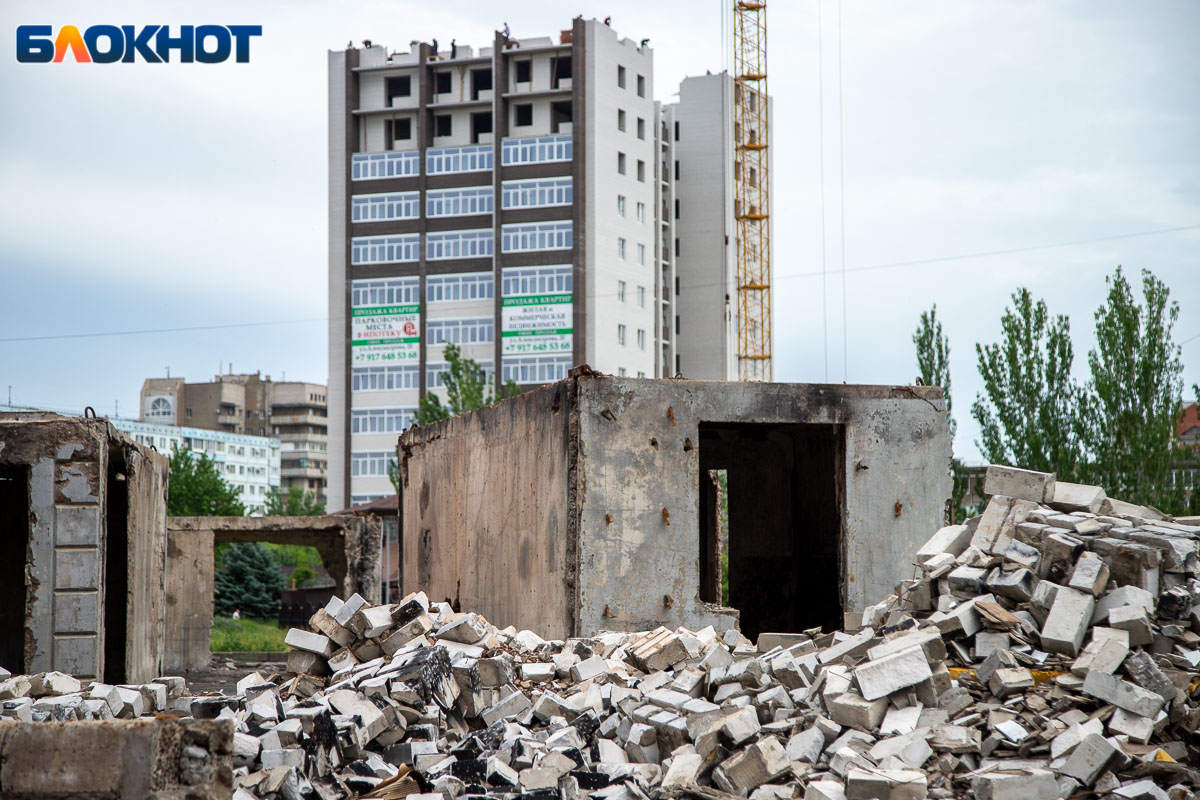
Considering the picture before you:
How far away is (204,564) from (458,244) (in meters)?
38.7

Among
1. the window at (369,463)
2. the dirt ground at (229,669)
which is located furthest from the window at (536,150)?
the dirt ground at (229,669)

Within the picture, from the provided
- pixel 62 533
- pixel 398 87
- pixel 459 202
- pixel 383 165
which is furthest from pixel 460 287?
pixel 62 533

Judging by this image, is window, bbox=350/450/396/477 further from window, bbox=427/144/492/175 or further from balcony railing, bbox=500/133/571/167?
balcony railing, bbox=500/133/571/167

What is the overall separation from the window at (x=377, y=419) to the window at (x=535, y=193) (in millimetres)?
11145

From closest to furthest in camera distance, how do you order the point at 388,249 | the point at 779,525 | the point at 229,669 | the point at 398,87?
the point at 779,525 < the point at 229,669 < the point at 388,249 < the point at 398,87

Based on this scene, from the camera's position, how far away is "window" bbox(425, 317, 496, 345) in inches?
2304

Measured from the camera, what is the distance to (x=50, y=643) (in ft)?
31.0

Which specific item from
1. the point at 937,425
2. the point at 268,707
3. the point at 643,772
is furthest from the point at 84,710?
A: the point at 937,425

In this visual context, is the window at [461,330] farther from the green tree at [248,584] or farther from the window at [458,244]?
the green tree at [248,584]

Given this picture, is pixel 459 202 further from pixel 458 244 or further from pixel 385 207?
pixel 385 207

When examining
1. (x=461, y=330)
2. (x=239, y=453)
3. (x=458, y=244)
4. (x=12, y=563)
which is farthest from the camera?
(x=239, y=453)

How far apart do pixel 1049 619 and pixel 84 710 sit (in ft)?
19.6

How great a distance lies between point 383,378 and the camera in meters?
59.5

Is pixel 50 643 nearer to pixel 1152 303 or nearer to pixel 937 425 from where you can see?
pixel 937 425
